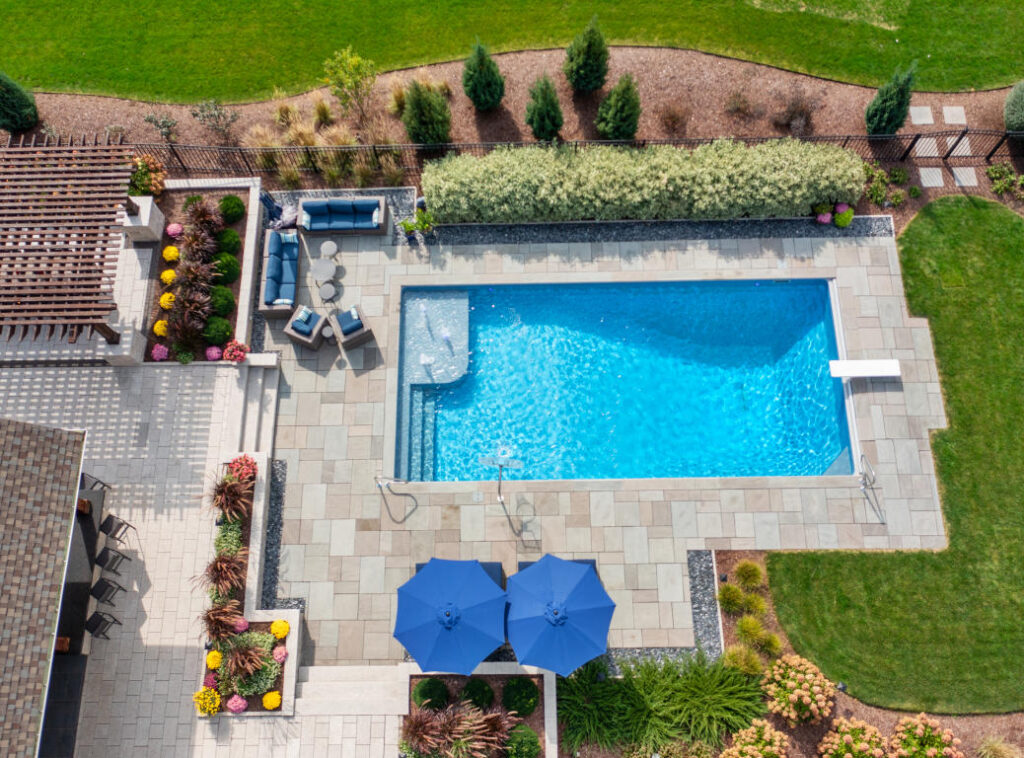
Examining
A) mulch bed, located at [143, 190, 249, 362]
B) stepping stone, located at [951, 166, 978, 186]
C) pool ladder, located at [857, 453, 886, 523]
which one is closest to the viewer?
pool ladder, located at [857, 453, 886, 523]

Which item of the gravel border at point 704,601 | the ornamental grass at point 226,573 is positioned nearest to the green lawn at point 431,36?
the ornamental grass at point 226,573

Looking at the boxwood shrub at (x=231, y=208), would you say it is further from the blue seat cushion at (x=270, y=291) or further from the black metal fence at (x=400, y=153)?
the blue seat cushion at (x=270, y=291)

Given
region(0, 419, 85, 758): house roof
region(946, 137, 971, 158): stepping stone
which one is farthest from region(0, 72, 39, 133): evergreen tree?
region(946, 137, 971, 158): stepping stone

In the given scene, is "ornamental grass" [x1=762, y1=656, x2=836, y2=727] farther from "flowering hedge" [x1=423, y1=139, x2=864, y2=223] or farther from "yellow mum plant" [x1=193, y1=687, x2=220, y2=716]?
"yellow mum plant" [x1=193, y1=687, x2=220, y2=716]

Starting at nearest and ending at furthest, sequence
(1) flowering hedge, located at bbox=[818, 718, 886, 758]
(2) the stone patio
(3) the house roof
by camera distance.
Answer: (3) the house roof < (1) flowering hedge, located at bbox=[818, 718, 886, 758] < (2) the stone patio

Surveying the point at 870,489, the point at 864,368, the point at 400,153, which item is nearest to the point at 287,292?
the point at 400,153

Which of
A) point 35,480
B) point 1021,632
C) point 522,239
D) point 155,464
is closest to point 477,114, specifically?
point 522,239

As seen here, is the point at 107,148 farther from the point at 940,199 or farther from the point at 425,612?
the point at 940,199
